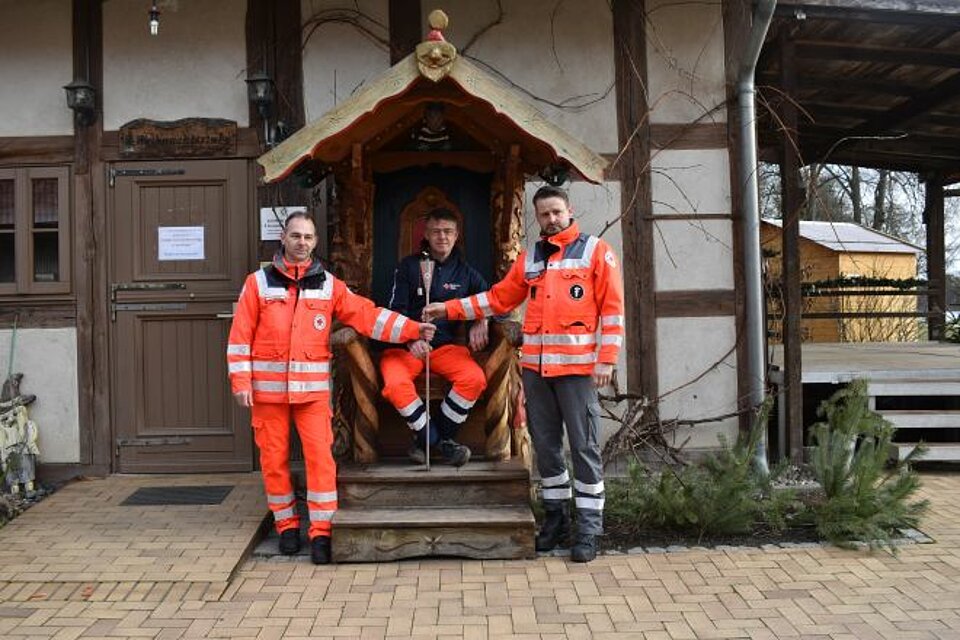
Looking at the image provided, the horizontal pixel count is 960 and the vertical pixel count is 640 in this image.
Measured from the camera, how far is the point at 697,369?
5.22 m

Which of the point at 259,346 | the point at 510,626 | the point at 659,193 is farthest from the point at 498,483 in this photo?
the point at 659,193

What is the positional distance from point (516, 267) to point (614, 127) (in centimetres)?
178

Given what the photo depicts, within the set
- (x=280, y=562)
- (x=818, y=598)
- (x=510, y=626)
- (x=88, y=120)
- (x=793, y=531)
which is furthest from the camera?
(x=88, y=120)

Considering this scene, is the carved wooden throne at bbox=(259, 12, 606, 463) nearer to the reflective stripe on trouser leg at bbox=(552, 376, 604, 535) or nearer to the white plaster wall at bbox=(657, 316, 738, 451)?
the reflective stripe on trouser leg at bbox=(552, 376, 604, 535)

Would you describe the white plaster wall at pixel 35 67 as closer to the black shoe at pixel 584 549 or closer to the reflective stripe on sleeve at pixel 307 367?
the reflective stripe on sleeve at pixel 307 367

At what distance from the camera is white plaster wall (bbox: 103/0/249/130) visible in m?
5.18

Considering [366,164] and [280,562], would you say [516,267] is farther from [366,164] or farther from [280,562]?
[280,562]

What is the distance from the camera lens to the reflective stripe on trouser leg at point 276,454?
385 cm

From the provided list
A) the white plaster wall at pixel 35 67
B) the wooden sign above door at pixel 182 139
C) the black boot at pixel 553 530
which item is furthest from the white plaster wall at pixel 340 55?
the black boot at pixel 553 530

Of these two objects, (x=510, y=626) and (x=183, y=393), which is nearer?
(x=510, y=626)

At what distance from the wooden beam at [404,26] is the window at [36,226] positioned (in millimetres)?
2360

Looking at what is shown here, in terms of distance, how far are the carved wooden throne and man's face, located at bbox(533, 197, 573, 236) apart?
20 centimetres

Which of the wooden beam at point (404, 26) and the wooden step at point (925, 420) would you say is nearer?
the wooden beam at point (404, 26)

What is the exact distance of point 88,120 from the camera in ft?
16.9
